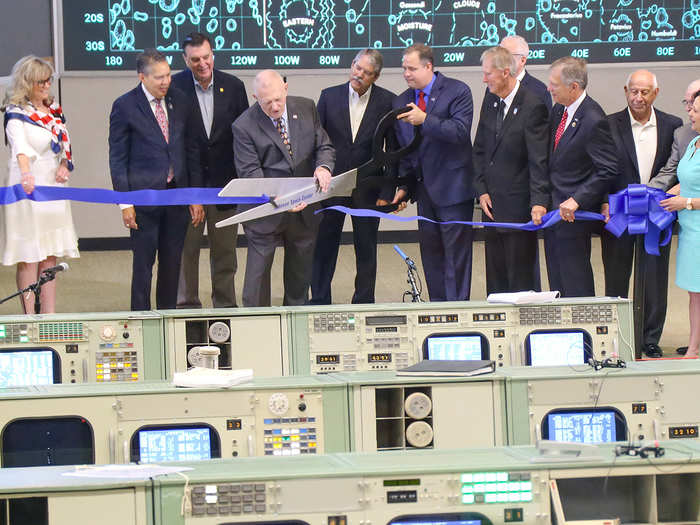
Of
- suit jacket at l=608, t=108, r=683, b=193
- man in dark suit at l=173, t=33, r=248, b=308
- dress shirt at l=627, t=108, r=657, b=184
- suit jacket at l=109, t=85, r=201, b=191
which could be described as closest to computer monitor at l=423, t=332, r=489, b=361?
suit jacket at l=608, t=108, r=683, b=193

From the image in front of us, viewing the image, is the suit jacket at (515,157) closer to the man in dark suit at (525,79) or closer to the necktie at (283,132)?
the man in dark suit at (525,79)

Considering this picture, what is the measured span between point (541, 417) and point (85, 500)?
181cm

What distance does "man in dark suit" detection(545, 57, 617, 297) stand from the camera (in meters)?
6.21

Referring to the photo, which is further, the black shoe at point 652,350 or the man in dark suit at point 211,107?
the man in dark suit at point 211,107

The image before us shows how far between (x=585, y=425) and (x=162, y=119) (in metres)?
3.45

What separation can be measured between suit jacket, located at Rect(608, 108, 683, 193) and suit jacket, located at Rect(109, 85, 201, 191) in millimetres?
2451

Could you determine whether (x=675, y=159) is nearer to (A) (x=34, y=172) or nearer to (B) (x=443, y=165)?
(B) (x=443, y=165)

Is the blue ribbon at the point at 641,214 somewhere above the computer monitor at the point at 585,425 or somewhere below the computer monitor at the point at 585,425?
above

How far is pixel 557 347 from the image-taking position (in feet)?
17.0

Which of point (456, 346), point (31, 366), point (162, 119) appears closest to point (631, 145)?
point (456, 346)

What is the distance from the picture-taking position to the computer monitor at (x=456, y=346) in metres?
5.06

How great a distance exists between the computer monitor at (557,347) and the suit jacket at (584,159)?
1.31m

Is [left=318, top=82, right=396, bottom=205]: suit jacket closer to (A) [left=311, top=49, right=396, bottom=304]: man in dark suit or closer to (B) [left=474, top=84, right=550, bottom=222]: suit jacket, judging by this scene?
(A) [left=311, top=49, right=396, bottom=304]: man in dark suit

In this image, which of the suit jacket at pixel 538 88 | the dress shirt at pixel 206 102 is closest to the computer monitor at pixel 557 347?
the suit jacket at pixel 538 88
